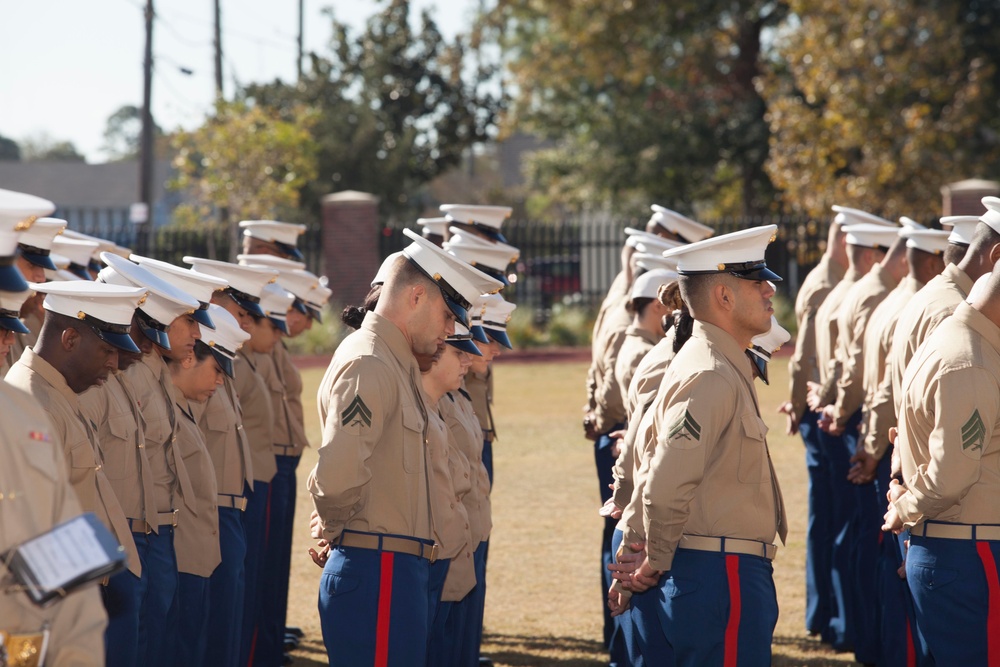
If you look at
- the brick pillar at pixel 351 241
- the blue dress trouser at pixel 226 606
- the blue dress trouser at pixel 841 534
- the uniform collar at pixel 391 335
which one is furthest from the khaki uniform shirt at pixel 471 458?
the brick pillar at pixel 351 241

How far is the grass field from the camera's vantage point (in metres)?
7.53

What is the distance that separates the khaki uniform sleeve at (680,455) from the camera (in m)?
4.38

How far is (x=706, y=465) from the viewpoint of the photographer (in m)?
4.48

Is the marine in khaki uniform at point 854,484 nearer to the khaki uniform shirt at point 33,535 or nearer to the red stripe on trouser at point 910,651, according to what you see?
the red stripe on trouser at point 910,651

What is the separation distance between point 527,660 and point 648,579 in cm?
291

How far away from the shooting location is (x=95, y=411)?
4.74m

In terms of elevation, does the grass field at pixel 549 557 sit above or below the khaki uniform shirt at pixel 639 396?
below

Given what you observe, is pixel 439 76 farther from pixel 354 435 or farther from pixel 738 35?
pixel 354 435

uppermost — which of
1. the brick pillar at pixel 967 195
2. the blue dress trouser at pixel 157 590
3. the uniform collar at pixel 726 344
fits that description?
the brick pillar at pixel 967 195

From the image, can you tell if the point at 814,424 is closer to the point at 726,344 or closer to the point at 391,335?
the point at 726,344

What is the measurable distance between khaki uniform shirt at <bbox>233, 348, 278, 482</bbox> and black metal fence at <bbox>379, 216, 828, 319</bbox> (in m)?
16.1

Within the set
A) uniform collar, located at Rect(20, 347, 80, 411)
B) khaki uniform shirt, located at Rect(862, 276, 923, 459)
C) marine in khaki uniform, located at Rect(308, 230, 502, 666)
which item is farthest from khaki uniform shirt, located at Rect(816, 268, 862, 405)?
uniform collar, located at Rect(20, 347, 80, 411)

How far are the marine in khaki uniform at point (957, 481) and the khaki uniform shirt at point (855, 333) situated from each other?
9.05 feet

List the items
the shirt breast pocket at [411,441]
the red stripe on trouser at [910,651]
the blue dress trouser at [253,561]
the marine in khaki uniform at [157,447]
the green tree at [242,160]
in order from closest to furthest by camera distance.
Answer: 1. the shirt breast pocket at [411,441]
2. the marine in khaki uniform at [157,447]
3. the red stripe on trouser at [910,651]
4. the blue dress trouser at [253,561]
5. the green tree at [242,160]
